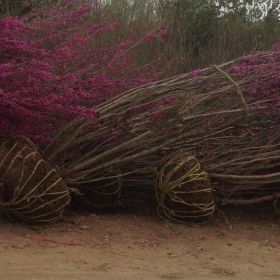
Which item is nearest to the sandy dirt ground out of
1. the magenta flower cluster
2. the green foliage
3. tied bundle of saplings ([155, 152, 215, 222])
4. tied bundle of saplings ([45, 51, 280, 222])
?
tied bundle of saplings ([155, 152, 215, 222])

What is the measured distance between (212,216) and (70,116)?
2.37 meters

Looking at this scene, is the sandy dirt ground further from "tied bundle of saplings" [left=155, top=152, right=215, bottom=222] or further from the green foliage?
the green foliage

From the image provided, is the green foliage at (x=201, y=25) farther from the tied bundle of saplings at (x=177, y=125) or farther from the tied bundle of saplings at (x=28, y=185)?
the tied bundle of saplings at (x=28, y=185)

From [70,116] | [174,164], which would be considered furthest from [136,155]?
[70,116]

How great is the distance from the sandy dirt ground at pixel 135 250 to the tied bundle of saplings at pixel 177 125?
67 cm

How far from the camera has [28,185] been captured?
6742 mm

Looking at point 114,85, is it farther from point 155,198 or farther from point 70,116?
point 155,198

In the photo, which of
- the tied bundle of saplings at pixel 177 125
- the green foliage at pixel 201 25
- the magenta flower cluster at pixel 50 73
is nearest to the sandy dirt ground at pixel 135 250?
the tied bundle of saplings at pixel 177 125

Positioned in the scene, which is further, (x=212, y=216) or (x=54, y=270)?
(x=212, y=216)

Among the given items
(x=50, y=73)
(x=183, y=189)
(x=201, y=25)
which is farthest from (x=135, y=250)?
(x=201, y=25)

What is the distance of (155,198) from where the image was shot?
7.98m

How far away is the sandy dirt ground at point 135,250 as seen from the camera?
18.6ft

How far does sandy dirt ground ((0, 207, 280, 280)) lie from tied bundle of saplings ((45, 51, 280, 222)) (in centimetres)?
67

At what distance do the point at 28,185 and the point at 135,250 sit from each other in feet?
A: 4.52
